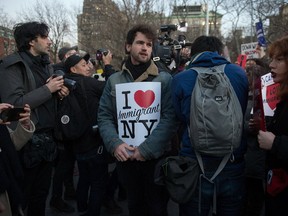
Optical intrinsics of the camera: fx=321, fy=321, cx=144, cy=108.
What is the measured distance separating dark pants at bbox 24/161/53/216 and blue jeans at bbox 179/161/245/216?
1.39 m

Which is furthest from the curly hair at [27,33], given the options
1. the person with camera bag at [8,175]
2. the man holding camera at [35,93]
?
the person with camera bag at [8,175]

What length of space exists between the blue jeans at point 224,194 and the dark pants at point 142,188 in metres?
0.48

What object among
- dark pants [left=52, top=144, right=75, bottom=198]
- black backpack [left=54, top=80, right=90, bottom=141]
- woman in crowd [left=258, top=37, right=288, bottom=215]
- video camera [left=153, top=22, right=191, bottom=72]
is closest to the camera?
woman in crowd [left=258, top=37, right=288, bottom=215]

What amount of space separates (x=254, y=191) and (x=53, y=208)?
2610mm

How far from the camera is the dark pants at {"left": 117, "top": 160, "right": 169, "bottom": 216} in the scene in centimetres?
279

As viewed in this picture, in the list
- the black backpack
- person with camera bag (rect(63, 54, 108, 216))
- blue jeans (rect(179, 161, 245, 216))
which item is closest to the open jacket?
the black backpack

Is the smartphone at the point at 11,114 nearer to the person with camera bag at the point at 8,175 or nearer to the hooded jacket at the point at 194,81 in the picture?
the person with camera bag at the point at 8,175

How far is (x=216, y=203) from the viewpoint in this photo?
2.33m

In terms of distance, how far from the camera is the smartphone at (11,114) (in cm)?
218

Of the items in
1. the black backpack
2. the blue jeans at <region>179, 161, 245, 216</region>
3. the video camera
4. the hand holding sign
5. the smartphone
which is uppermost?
the video camera

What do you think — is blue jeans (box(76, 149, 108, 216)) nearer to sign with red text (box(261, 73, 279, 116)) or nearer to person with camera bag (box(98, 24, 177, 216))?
person with camera bag (box(98, 24, 177, 216))

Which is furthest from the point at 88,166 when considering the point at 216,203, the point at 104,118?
the point at 216,203

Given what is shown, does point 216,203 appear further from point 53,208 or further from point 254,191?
point 53,208

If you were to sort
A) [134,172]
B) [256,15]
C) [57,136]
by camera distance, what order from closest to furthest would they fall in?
[134,172] < [57,136] < [256,15]
